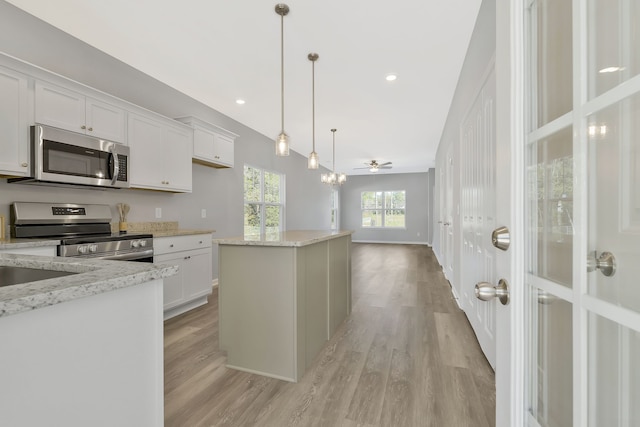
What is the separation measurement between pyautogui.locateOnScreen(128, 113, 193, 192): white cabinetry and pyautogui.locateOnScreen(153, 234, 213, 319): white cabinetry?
0.64 meters

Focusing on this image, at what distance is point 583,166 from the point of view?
1.74ft

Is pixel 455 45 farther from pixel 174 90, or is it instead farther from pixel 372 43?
pixel 174 90

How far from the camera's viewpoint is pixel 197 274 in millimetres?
3389

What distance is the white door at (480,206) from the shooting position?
6.49 feet

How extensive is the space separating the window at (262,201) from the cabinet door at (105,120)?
8.28 feet

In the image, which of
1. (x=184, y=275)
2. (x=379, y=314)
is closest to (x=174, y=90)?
(x=184, y=275)

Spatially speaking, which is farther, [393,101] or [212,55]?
[393,101]

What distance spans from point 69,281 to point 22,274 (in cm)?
53

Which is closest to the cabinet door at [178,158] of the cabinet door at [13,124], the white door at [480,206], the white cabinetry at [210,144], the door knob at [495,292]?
the white cabinetry at [210,144]

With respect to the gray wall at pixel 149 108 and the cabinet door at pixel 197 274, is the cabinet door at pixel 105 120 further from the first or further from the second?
the cabinet door at pixel 197 274

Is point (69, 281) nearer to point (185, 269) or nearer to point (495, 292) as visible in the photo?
point (495, 292)

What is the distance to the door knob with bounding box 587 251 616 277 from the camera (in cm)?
48

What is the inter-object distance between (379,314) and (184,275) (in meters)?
2.16

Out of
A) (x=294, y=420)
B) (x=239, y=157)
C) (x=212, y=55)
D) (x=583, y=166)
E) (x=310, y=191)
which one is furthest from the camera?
(x=310, y=191)
